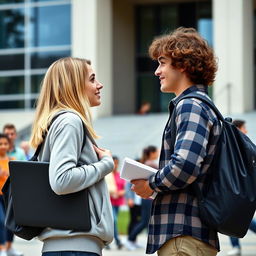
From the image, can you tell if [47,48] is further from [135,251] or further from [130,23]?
[135,251]

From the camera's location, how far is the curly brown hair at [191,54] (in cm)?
398

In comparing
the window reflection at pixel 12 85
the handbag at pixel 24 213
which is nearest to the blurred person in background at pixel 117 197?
the handbag at pixel 24 213

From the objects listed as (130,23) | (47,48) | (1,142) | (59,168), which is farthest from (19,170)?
(130,23)

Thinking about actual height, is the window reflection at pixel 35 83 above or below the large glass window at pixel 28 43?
below

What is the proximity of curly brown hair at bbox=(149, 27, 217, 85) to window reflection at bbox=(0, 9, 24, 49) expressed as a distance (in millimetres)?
27074

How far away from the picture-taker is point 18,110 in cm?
3070

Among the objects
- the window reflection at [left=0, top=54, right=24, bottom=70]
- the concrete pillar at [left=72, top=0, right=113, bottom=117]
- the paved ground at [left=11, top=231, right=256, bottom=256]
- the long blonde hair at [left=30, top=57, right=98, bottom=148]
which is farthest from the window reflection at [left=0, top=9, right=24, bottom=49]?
the long blonde hair at [left=30, top=57, right=98, bottom=148]

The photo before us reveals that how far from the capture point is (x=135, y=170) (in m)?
4.00

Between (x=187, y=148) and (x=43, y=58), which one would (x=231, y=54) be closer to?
(x=43, y=58)

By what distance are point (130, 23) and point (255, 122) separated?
11.6 metres

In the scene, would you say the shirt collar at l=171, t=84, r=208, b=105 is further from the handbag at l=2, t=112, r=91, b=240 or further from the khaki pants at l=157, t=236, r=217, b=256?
the khaki pants at l=157, t=236, r=217, b=256

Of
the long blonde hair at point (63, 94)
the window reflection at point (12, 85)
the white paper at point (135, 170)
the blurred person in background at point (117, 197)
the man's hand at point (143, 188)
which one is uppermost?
the window reflection at point (12, 85)

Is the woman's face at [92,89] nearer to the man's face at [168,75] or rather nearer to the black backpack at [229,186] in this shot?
the man's face at [168,75]

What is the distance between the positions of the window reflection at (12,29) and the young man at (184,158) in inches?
1067
